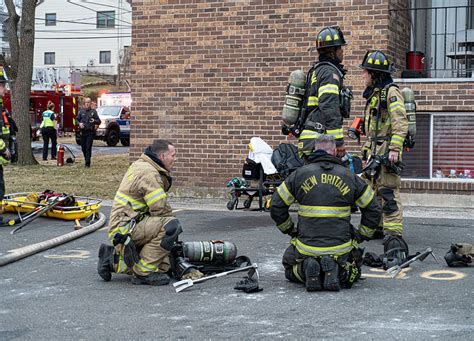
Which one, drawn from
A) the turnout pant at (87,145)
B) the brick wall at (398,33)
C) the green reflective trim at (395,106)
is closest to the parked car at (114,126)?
the turnout pant at (87,145)

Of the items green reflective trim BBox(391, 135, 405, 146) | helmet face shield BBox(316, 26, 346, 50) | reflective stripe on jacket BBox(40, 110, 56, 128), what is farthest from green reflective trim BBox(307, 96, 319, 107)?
reflective stripe on jacket BBox(40, 110, 56, 128)

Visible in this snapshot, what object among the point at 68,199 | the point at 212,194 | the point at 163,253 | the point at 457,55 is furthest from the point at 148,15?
the point at 163,253

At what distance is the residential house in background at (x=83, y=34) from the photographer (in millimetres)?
53344

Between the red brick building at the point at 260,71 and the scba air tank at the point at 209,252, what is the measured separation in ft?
18.5

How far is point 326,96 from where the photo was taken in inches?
310

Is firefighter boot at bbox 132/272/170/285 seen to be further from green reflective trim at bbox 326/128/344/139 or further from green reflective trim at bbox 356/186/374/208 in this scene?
green reflective trim at bbox 326/128/344/139

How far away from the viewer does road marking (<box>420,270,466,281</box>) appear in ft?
22.8

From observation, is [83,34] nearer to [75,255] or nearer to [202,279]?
[75,255]

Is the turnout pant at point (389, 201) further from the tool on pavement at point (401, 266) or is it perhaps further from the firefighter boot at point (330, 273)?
the firefighter boot at point (330, 273)

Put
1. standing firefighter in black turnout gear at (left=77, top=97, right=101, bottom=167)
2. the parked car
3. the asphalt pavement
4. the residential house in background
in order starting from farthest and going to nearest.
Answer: the residential house in background
the parked car
standing firefighter in black turnout gear at (left=77, top=97, right=101, bottom=167)
the asphalt pavement

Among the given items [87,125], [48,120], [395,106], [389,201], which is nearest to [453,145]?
[395,106]

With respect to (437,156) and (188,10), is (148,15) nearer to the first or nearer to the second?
(188,10)

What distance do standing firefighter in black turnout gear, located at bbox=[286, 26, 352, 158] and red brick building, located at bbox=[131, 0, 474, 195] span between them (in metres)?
4.18

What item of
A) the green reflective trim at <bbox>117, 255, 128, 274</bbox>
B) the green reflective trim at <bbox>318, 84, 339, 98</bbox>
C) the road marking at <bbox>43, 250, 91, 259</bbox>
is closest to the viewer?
the green reflective trim at <bbox>117, 255, 128, 274</bbox>
